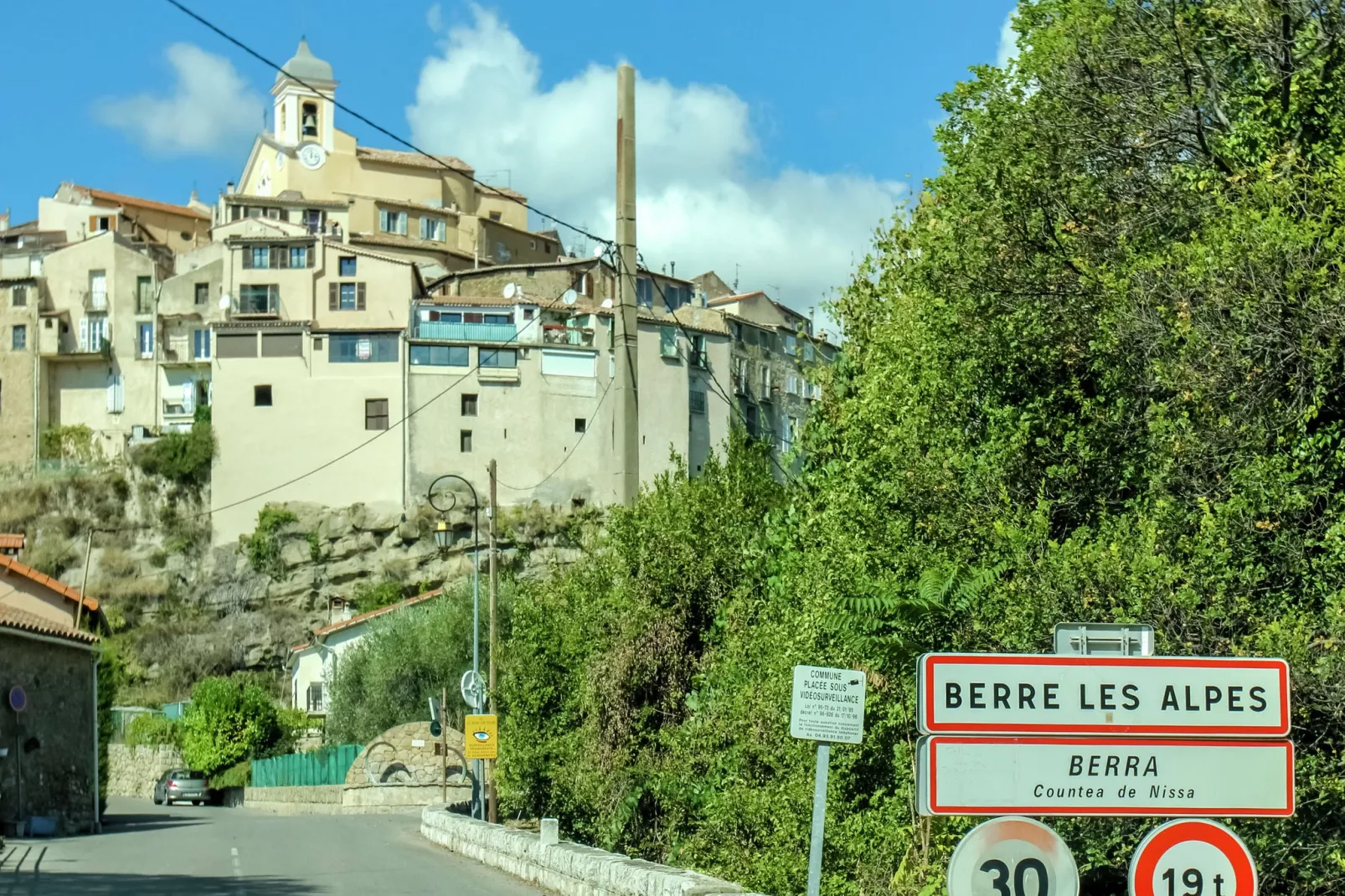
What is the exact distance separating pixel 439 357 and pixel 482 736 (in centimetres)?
6025

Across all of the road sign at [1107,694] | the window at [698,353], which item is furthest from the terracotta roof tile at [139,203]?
the road sign at [1107,694]

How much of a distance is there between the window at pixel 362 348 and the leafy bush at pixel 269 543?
8843 mm

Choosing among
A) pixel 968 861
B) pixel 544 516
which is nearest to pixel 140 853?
pixel 968 861

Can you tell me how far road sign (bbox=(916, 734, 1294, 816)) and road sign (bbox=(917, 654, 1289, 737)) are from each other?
54mm

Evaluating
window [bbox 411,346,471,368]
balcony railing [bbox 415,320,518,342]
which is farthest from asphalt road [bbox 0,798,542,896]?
balcony railing [bbox 415,320,518,342]

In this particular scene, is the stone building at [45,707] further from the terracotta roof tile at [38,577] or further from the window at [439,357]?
the window at [439,357]

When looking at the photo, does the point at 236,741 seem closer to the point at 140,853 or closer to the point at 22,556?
the point at 22,556

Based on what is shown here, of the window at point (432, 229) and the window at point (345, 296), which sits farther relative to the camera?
the window at point (432, 229)

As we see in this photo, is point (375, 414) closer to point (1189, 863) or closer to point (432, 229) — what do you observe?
point (432, 229)

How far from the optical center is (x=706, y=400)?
291 feet

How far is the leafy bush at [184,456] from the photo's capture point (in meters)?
86.9

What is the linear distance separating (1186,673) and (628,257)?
12.0 m

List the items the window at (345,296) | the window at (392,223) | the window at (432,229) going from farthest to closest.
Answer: the window at (432,229) → the window at (392,223) → the window at (345,296)

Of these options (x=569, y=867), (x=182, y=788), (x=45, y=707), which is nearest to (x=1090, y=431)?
(x=569, y=867)
